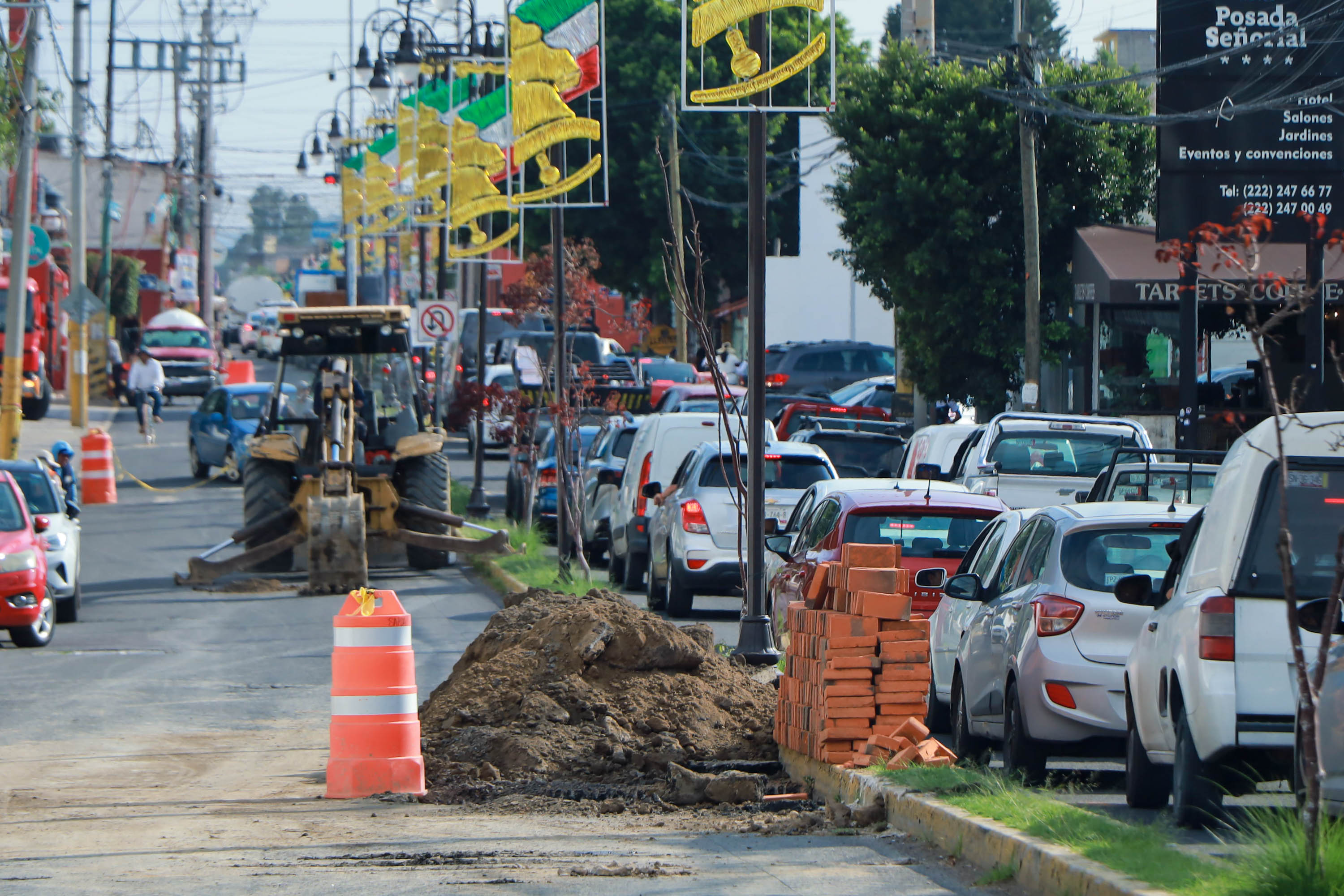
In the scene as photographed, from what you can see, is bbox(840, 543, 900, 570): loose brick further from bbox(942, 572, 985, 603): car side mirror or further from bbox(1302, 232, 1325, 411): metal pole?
bbox(1302, 232, 1325, 411): metal pole

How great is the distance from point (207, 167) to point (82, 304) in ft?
139

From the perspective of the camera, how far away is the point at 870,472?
22.5 m

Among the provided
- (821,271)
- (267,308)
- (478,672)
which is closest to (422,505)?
(478,672)

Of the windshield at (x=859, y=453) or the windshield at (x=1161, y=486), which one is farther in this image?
the windshield at (x=859, y=453)

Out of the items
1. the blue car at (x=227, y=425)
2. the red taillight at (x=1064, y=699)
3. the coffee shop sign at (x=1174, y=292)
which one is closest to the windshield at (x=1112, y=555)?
the red taillight at (x=1064, y=699)

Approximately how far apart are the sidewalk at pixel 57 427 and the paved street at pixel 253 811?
1795 centimetres

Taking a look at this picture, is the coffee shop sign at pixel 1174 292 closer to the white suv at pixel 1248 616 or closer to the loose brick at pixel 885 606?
the loose brick at pixel 885 606

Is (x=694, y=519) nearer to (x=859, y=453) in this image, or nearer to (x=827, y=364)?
(x=859, y=453)

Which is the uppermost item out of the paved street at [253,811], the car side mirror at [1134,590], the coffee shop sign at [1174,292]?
the coffee shop sign at [1174,292]

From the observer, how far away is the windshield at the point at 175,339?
57.8m

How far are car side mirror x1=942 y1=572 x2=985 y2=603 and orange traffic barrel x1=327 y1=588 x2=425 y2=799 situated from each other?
2.87 metres

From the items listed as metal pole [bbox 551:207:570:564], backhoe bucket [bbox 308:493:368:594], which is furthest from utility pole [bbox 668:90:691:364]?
backhoe bucket [bbox 308:493:368:594]

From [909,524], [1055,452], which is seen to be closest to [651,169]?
[1055,452]

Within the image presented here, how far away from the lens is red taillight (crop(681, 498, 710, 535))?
702 inches
